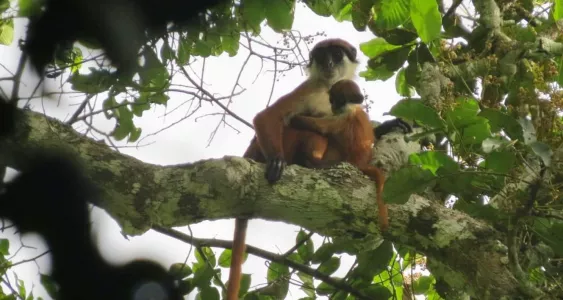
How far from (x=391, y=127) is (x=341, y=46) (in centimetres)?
136

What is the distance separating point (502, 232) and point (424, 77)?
97cm

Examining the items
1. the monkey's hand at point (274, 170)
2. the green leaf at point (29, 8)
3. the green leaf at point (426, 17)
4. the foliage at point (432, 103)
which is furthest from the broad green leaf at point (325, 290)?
the green leaf at point (29, 8)

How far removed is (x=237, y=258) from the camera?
376cm

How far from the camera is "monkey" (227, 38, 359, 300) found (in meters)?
3.69

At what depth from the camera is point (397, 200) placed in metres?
2.56

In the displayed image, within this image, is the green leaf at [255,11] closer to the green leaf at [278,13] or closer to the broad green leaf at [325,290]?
the green leaf at [278,13]

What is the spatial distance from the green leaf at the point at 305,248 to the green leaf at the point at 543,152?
1.97 m

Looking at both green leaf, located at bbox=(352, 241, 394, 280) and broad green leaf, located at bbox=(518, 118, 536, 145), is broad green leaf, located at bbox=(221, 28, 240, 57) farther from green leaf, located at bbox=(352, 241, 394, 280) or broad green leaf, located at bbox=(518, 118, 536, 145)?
broad green leaf, located at bbox=(518, 118, 536, 145)

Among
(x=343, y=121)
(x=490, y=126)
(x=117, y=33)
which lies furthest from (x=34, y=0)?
(x=490, y=126)

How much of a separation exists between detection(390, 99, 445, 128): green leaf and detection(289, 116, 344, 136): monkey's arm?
1979 mm

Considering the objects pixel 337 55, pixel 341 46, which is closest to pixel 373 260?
pixel 337 55

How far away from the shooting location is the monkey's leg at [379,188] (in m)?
3.01

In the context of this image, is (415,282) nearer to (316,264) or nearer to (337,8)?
(316,264)

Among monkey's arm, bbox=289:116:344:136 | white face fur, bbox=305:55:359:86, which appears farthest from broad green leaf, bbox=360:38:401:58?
white face fur, bbox=305:55:359:86
